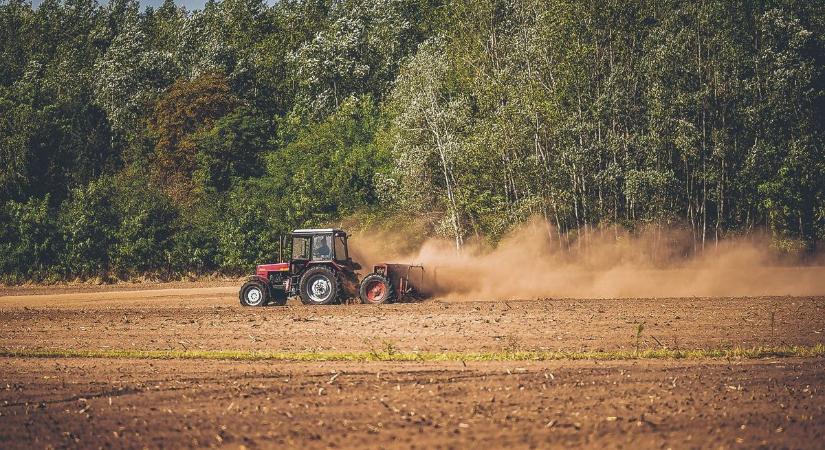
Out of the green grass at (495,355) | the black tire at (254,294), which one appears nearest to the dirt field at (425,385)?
the green grass at (495,355)

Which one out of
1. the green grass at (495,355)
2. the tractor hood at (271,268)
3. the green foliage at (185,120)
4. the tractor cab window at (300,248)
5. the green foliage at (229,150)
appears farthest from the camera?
the green foliage at (185,120)

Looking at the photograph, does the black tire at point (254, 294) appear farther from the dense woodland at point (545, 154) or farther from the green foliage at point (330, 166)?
the green foliage at point (330, 166)

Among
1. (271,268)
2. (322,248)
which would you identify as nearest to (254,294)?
(271,268)

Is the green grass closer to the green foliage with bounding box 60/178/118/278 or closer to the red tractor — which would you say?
the red tractor

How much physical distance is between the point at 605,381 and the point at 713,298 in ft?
50.2

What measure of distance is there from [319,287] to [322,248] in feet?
4.20

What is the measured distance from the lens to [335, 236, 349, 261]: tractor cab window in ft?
96.9

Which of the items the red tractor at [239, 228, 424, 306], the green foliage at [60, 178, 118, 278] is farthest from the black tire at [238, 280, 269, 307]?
the green foliage at [60, 178, 118, 278]

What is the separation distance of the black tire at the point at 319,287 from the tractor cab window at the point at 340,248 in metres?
0.76

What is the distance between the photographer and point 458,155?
4597cm

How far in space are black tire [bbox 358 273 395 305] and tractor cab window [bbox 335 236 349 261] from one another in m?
1.25

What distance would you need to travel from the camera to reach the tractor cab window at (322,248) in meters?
29.1

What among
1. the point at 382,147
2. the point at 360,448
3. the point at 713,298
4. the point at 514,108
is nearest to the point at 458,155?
the point at 514,108

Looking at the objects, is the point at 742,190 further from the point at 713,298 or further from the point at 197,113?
the point at 197,113
